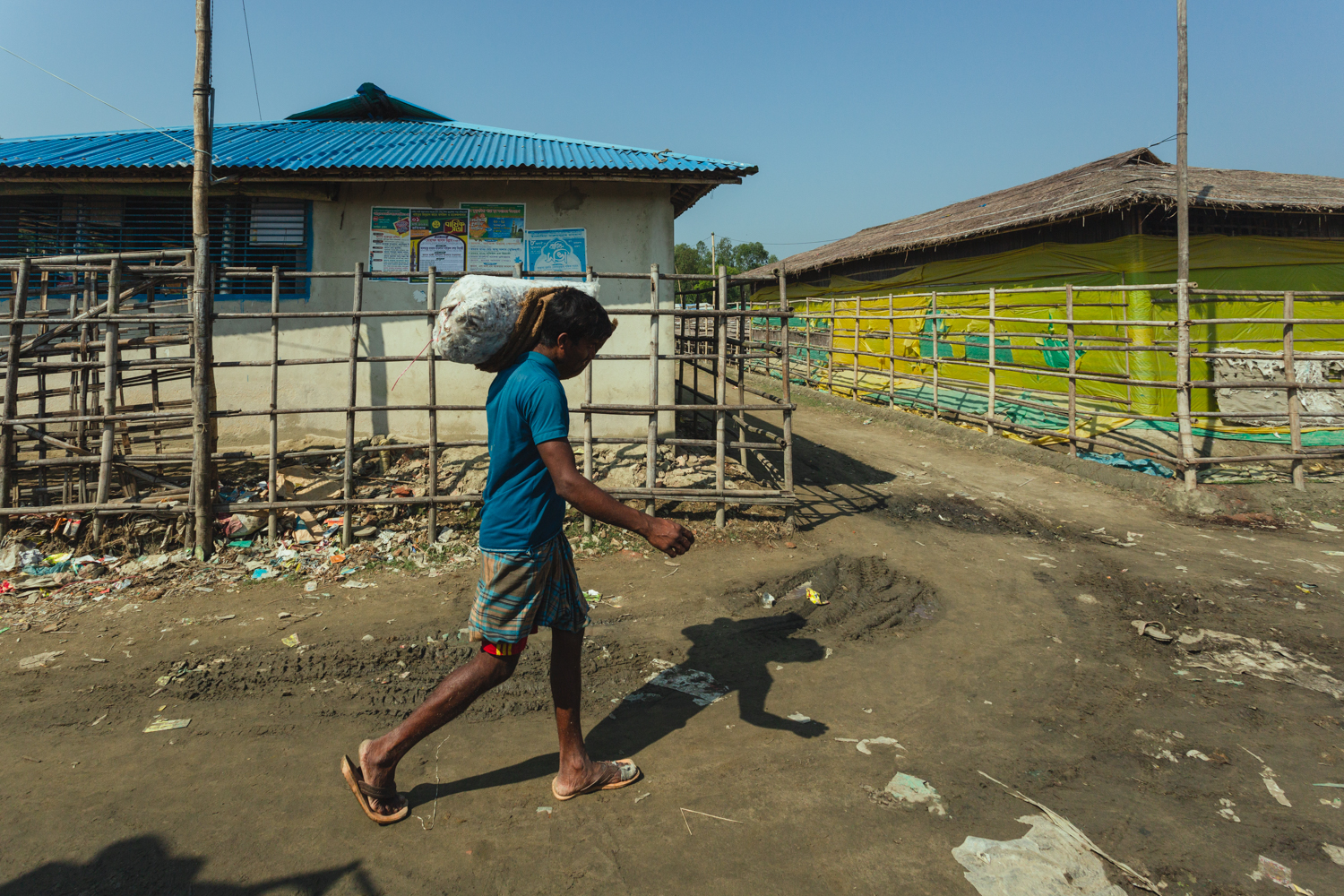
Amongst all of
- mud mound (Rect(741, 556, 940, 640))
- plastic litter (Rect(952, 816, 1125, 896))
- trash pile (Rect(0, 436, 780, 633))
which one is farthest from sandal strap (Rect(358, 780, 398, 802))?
trash pile (Rect(0, 436, 780, 633))

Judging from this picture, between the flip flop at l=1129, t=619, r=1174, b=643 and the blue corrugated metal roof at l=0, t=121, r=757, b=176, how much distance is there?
477 cm

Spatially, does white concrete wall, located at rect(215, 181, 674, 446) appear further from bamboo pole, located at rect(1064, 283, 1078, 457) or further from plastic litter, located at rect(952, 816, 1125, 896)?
bamboo pole, located at rect(1064, 283, 1078, 457)

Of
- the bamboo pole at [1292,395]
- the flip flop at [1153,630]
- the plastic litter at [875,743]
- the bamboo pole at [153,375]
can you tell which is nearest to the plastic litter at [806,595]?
the plastic litter at [875,743]

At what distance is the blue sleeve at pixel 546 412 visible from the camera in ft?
7.27

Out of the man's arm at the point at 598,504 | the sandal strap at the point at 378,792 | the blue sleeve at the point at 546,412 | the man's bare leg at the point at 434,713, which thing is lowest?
the sandal strap at the point at 378,792

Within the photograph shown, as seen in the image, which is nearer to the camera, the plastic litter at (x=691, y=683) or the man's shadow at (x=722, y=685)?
the man's shadow at (x=722, y=685)

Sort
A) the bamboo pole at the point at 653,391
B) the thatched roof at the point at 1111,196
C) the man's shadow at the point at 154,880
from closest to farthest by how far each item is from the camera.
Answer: the man's shadow at the point at 154,880, the bamboo pole at the point at 653,391, the thatched roof at the point at 1111,196

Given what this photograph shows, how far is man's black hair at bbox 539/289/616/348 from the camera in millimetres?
2361

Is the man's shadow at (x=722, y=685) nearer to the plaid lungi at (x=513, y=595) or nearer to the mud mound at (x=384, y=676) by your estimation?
the mud mound at (x=384, y=676)

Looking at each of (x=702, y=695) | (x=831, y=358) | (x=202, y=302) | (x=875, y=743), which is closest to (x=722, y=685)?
(x=702, y=695)

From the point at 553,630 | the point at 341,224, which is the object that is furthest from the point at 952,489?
the point at 341,224

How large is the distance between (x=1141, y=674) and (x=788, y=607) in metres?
1.89

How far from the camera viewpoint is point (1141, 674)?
12.0ft

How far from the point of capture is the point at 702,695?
343cm
